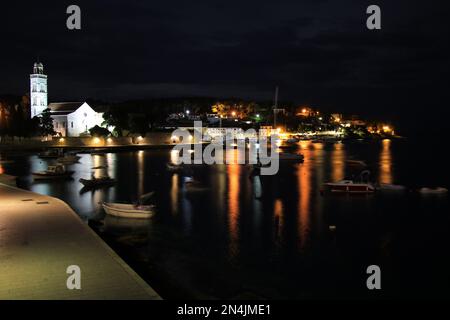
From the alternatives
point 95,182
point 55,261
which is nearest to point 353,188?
point 95,182

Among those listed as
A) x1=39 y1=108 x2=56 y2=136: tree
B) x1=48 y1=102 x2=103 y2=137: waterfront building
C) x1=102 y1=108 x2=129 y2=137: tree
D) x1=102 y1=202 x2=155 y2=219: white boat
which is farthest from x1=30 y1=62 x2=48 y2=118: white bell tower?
x1=102 y1=202 x2=155 y2=219: white boat

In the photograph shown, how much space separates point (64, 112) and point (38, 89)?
7.97 meters

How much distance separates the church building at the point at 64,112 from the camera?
83.6 meters

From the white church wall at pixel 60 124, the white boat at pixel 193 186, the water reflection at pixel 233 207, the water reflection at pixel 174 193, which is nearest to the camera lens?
the water reflection at pixel 233 207

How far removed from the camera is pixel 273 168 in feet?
161

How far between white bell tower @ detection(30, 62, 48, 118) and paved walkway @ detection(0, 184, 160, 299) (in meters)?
79.7

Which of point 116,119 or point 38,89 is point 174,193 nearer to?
point 116,119

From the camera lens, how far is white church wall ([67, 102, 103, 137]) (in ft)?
274

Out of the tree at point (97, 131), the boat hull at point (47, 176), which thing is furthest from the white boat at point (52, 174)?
the tree at point (97, 131)

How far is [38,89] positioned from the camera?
87875 mm

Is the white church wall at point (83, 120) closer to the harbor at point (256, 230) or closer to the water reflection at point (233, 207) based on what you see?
the harbor at point (256, 230)

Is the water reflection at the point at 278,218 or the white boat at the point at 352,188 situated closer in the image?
the water reflection at the point at 278,218

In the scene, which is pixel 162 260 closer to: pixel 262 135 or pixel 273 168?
pixel 273 168

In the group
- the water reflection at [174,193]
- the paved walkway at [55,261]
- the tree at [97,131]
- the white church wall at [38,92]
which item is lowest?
the water reflection at [174,193]
